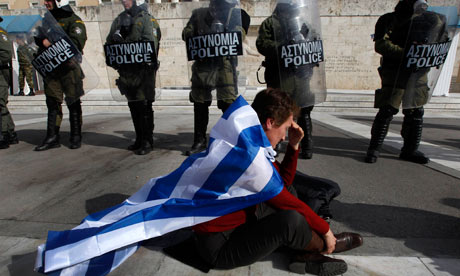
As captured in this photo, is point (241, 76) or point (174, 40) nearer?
point (241, 76)

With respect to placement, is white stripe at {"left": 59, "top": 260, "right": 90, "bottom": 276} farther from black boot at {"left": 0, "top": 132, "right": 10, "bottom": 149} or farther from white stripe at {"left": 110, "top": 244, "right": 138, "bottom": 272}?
black boot at {"left": 0, "top": 132, "right": 10, "bottom": 149}

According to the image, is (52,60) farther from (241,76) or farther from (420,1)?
(420,1)

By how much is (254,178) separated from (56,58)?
12.0 feet

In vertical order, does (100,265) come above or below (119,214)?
below

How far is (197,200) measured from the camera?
1.62 meters

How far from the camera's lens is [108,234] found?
159 centimetres

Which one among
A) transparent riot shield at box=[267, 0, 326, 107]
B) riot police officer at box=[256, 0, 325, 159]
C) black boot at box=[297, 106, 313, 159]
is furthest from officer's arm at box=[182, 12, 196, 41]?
black boot at box=[297, 106, 313, 159]

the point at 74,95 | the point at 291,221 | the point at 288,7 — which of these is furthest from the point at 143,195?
the point at 74,95

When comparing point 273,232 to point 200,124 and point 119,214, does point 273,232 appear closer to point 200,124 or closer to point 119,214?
point 119,214

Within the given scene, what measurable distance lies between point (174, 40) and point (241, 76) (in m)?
10.8

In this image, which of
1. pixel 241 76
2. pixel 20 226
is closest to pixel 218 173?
pixel 20 226

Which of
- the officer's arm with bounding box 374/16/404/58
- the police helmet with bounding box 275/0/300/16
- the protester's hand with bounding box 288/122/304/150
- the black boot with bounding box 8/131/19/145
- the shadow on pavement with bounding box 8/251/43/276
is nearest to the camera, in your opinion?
the shadow on pavement with bounding box 8/251/43/276

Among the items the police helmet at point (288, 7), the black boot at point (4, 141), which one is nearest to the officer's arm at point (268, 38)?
the police helmet at point (288, 7)

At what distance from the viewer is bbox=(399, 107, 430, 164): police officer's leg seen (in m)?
3.55
